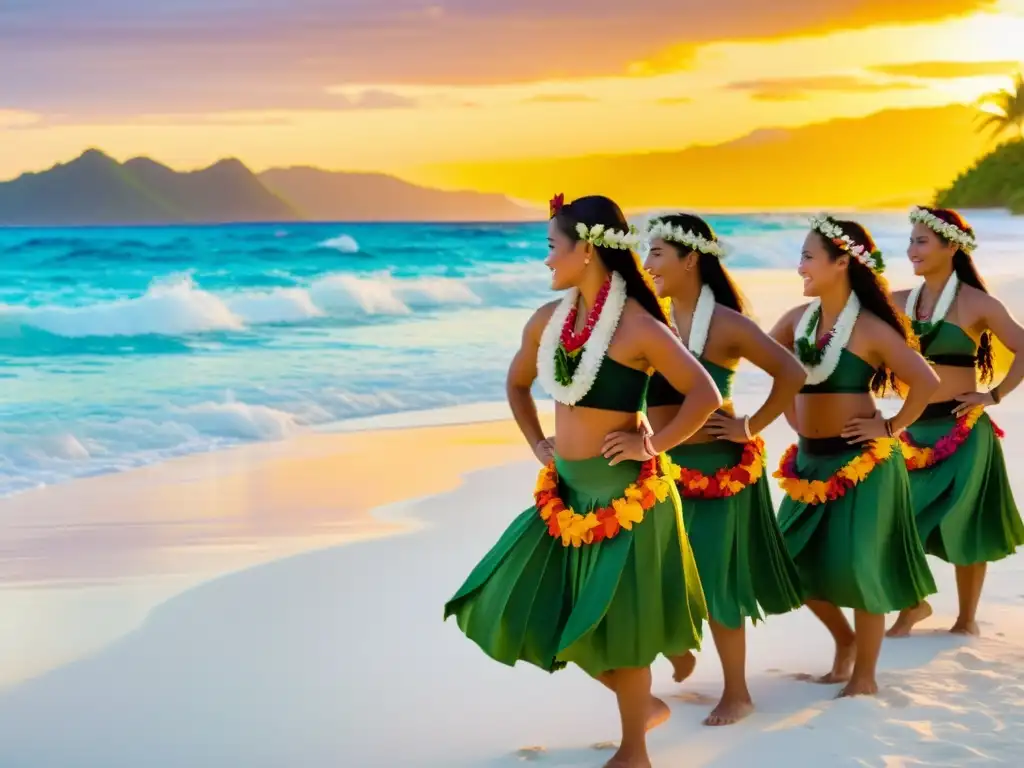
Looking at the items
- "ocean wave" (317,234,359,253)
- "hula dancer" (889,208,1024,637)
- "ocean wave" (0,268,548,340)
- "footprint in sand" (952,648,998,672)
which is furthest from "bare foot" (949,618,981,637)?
"ocean wave" (317,234,359,253)

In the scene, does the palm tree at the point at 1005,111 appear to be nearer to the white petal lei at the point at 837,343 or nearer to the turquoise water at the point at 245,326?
the turquoise water at the point at 245,326

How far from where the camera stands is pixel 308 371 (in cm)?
1620

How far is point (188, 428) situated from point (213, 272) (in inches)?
827

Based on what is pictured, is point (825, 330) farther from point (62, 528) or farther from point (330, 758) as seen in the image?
point (62, 528)

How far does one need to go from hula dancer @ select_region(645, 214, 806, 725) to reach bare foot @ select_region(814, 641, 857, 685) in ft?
1.20

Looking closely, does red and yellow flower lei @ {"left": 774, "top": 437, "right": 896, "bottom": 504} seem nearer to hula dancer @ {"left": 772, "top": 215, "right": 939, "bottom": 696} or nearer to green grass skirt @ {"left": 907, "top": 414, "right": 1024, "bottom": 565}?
hula dancer @ {"left": 772, "top": 215, "right": 939, "bottom": 696}

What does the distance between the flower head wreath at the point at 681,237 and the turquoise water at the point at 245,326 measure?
5778 mm

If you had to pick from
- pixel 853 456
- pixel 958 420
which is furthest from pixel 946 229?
pixel 853 456

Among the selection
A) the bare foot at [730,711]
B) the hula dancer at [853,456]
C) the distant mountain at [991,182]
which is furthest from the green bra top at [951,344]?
the distant mountain at [991,182]

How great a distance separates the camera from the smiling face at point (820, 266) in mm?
5230

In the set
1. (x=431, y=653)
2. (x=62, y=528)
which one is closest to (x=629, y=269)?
(x=431, y=653)

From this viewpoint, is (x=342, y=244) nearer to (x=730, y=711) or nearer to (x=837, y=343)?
(x=837, y=343)

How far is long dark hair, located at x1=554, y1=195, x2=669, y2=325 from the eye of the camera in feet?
13.7

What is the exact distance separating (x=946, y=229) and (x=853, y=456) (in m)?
1.35
